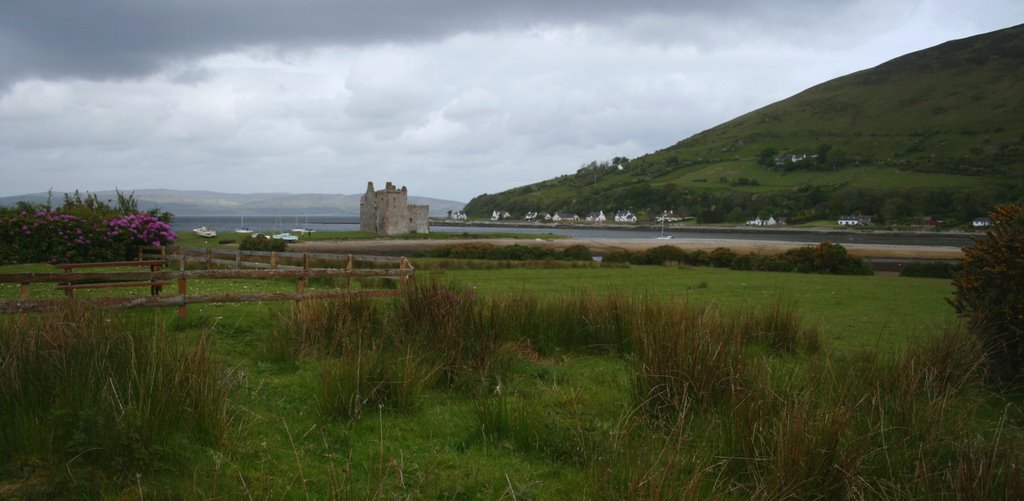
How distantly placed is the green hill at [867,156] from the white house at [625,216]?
8.01 feet

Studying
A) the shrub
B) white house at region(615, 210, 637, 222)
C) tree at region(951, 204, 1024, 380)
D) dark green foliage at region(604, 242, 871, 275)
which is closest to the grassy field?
tree at region(951, 204, 1024, 380)

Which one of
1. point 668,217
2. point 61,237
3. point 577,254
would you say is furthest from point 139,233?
point 668,217

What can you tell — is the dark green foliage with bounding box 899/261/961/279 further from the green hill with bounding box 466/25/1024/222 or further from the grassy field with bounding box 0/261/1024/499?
the green hill with bounding box 466/25/1024/222

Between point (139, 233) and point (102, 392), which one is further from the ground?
point (139, 233)

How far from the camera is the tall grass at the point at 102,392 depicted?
392 cm

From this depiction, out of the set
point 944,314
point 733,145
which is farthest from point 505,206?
point 944,314

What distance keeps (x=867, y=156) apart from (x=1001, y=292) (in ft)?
473

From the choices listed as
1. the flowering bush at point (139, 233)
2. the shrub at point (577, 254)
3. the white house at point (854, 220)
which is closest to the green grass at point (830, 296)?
the flowering bush at point (139, 233)

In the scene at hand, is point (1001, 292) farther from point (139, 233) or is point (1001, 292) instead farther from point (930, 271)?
point (930, 271)

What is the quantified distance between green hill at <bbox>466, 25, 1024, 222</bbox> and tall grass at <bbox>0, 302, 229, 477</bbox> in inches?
3996

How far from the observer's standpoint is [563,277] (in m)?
22.9

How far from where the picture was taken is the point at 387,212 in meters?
65.4

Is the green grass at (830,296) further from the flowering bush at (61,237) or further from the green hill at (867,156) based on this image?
the green hill at (867,156)

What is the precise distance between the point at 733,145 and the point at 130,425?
183m
